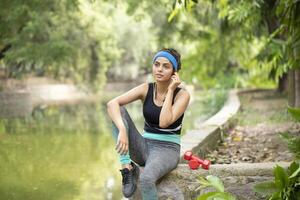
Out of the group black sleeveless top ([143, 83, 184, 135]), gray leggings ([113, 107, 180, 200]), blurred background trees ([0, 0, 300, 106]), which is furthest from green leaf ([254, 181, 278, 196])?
blurred background trees ([0, 0, 300, 106])

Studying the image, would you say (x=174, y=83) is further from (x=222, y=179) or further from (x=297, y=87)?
(x=297, y=87)

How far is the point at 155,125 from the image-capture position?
172 inches

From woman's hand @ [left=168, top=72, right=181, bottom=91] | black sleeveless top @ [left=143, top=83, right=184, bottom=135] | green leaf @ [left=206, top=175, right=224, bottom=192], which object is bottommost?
green leaf @ [left=206, top=175, right=224, bottom=192]

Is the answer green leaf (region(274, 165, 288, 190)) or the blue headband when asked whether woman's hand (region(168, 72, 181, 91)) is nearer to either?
the blue headband

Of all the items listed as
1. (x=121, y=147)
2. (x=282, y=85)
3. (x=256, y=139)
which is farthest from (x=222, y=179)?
(x=282, y=85)

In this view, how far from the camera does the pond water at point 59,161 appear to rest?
7164 millimetres

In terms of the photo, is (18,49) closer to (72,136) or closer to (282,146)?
(72,136)

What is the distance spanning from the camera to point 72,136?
45.0ft

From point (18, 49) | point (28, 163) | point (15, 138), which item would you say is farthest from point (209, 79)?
point (28, 163)

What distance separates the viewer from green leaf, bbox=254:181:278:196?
3706 mm

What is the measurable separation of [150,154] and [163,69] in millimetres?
740

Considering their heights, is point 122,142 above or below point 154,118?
below

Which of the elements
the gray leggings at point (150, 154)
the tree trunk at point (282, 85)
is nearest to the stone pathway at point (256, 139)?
the gray leggings at point (150, 154)

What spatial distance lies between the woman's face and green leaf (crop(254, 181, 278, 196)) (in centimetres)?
119
